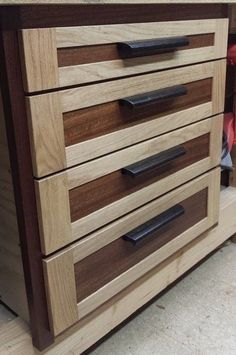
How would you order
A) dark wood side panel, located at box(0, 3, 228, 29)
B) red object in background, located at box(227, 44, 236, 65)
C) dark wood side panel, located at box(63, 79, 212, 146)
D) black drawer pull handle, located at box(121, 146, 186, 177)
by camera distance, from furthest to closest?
1. red object in background, located at box(227, 44, 236, 65)
2. black drawer pull handle, located at box(121, 146, 186, 177)
3. dark wood side panel, located at box(63, 79, 212, 146)
4. dark wood side panel, located at box(0, 3, 228, 29)

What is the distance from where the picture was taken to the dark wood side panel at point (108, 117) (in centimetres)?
68

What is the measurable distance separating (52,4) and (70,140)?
0.20 metres

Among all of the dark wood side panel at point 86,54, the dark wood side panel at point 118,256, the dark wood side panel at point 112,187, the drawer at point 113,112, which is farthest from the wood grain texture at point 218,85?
the dark wood side panel at point 86,54

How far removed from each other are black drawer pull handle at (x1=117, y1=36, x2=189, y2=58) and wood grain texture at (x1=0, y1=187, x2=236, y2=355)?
484 millimetres

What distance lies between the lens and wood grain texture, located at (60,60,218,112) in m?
0.66

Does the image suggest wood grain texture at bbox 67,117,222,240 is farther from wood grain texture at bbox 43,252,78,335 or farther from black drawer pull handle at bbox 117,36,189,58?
black drawer pull handle at bbox 117,36,189,58

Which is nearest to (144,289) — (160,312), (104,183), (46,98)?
(160,312)

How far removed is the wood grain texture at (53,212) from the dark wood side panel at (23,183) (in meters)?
0.01

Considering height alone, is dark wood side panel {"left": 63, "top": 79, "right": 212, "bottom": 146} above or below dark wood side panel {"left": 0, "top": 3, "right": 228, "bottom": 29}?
below

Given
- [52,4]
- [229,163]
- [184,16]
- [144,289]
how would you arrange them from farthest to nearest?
[229,163] → [144,289] → [184,16] → [52,4]

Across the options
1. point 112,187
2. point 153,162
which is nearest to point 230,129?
point 153,162

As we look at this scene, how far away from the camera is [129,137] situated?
0.78m

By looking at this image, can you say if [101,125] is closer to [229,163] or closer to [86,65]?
[86,65]

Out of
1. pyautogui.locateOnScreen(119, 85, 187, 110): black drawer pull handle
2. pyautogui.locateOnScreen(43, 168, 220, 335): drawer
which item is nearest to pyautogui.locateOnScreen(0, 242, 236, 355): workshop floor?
pyautogui.locateOnScreen(43, 168, 220, 335): drawer
